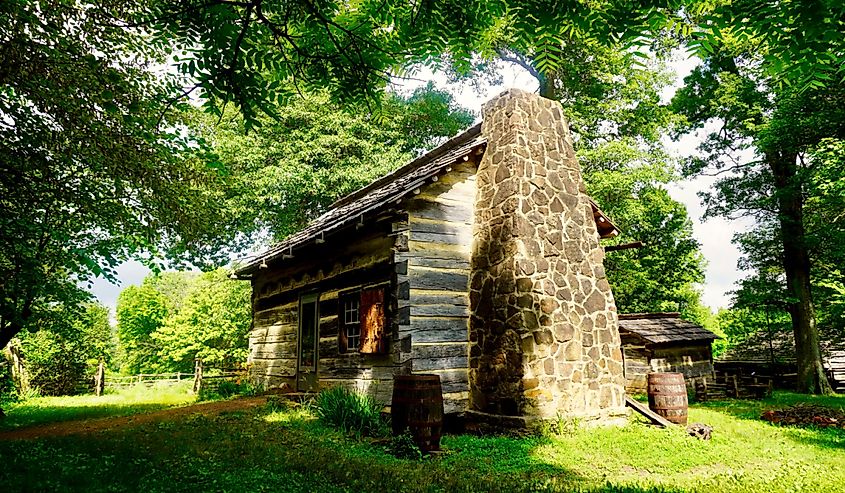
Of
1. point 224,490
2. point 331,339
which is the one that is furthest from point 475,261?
point 224,490

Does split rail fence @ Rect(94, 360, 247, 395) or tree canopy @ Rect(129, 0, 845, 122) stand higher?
tree canopy @ Rect(129, 0, 845, 122)

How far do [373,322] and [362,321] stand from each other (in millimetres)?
393

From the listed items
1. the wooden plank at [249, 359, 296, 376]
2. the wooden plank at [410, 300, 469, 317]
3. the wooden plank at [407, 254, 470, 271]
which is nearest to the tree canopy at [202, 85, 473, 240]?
the wooden plank at [249, 359, 296, 376]

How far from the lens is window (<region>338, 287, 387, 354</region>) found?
10.3 m

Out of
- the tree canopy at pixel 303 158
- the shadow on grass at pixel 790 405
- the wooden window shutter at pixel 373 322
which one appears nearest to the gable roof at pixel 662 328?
the shadow on grass at pixel 790 405

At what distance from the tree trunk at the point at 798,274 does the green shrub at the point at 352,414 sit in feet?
52.0

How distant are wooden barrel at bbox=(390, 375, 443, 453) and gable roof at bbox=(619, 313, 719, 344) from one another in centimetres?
Answer: 1179

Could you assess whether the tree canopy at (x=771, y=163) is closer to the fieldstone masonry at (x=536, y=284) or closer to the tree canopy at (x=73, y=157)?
the fieldstone masonry at (x=536, y=284)

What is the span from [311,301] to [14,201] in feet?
22.7

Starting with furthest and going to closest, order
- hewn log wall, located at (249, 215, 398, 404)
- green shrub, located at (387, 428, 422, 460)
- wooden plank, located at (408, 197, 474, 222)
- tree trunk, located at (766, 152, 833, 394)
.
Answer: tree trunk, located at (766, 152, 833, 394) → hewn log wall, located at (249, 215, 398, 404) → wooden plank, located at (408, 197, 474, 222) → green shrub, located at (387, 428, 422, 460)

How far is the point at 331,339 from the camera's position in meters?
12.1

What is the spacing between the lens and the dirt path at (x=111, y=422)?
9508 mm

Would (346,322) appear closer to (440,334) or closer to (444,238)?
(440,334)

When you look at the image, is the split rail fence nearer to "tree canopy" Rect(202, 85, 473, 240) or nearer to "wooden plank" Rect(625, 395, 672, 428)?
"tree canopy" Rect(202, 85, 473, 240)
